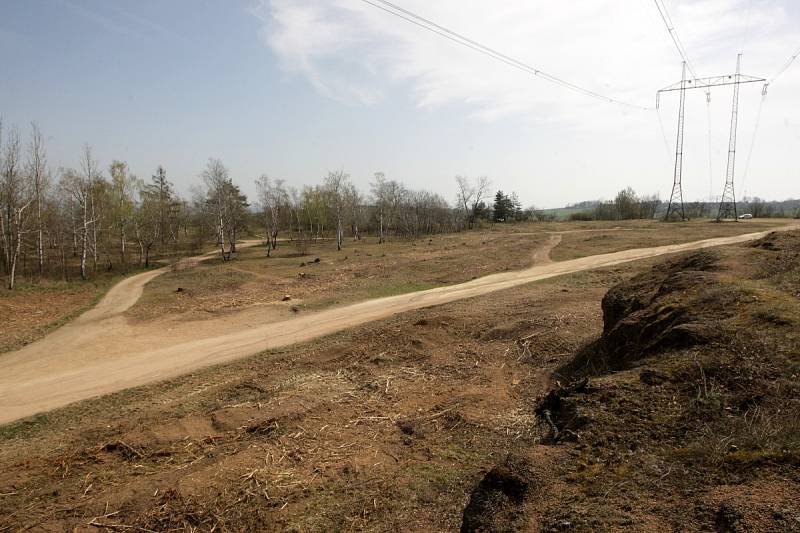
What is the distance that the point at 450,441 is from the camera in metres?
6.86

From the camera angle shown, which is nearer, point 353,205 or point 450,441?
point 450,441

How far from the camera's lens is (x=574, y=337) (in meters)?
11.1

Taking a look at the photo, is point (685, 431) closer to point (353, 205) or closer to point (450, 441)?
point (450, 441)

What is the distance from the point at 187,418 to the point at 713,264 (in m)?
11.5

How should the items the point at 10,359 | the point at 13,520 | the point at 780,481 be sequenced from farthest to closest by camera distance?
1. the point at 10,359
2. the point at 13,520
3. the point at 780,481

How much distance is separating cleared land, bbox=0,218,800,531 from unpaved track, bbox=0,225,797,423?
1541 mm

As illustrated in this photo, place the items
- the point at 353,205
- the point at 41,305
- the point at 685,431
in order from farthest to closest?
the point at 353,205
the point at 41,305
the point at 685,431

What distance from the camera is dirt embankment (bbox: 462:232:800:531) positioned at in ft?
11.1

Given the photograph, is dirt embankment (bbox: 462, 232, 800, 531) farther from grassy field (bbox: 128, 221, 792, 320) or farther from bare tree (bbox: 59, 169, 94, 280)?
bare tree (bbox: 59, 169, 94, 280)

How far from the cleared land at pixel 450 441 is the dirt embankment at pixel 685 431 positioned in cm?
2

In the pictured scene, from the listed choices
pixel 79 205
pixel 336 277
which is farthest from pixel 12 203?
pixel 336 277

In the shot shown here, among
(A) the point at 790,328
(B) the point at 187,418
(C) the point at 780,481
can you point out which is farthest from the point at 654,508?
(B) the point at 187,418

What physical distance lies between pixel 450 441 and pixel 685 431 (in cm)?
335

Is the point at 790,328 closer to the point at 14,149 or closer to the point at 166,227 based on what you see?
the point at 14,149
